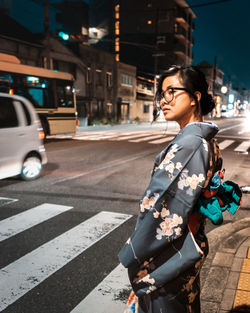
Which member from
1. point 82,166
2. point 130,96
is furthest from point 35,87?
point 130,96

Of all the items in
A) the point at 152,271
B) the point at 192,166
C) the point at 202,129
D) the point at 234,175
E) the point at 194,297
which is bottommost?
the point at 234,175

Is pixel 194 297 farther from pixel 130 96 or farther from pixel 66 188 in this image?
pixel 130 96

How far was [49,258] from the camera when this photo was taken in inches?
153

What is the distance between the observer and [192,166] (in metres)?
1.39

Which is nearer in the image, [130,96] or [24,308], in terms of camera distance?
[24,308]

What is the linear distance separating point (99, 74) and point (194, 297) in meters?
37.8

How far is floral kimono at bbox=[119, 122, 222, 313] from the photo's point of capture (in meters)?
1.38

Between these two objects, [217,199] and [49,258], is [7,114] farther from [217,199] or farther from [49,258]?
[217,199]

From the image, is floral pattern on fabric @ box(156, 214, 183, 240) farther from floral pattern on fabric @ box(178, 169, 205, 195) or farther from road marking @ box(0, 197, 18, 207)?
road marking @ box(0, 197, 18, 207)

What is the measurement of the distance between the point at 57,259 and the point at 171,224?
285 centimetres

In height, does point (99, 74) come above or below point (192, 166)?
above

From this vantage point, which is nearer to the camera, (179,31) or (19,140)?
(19,140)

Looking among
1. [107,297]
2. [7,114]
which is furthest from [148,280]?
[7,114]

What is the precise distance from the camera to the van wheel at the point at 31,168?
7.87m
